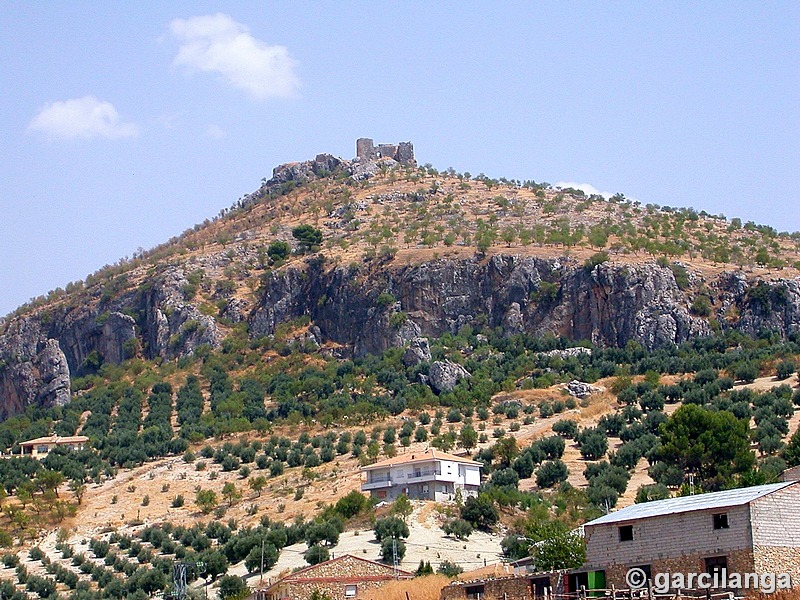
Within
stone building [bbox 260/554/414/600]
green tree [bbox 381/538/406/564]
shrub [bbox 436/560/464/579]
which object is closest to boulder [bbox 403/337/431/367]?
green tree [bbox 381/538/406/564]

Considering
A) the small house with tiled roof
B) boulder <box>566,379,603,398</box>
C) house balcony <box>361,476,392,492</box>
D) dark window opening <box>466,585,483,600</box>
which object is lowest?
dark window opening <box>466,585,483,600</box>

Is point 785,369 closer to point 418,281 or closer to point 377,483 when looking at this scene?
point 377,483

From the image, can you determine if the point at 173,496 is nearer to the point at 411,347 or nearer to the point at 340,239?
the point at 411,347

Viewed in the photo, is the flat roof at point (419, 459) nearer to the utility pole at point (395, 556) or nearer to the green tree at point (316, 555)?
the utility pole at point (395, 556)

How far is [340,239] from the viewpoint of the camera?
389 feet

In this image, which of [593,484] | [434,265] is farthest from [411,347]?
[593,484]

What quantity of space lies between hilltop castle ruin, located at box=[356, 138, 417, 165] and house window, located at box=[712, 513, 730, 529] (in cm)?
11484

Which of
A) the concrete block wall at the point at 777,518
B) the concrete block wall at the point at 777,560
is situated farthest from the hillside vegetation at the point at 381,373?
the concrete block wall at the point at 777,560

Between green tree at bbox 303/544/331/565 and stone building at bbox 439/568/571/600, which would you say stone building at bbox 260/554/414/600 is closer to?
stone building at bbox 439/568/571/600

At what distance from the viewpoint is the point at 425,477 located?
71000 millimetres

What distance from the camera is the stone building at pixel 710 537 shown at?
31.5 meters

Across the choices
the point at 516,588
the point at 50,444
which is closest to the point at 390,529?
the point at 516,588

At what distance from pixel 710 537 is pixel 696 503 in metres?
1.79

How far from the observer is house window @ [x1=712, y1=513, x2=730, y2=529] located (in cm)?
3203
